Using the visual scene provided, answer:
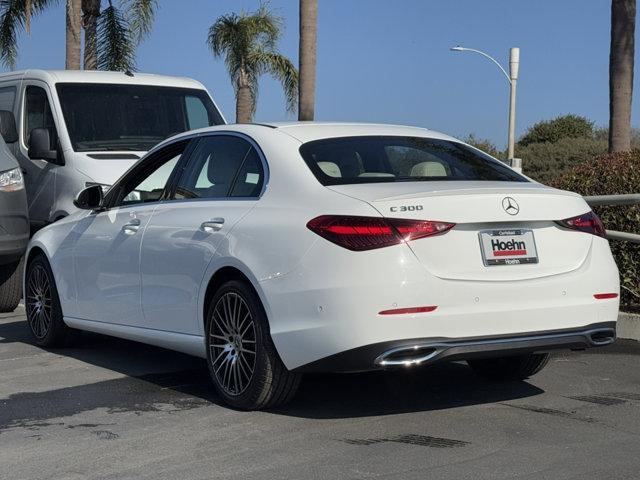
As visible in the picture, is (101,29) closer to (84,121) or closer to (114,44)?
(114,44)

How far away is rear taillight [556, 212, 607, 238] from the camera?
242 inches

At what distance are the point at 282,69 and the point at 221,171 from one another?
30964mm

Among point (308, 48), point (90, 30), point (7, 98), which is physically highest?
point (90, 30)

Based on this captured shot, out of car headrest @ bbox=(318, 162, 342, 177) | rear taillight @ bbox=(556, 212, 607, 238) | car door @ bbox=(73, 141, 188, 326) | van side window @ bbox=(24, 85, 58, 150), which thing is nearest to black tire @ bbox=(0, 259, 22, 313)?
van side window @ bbox=(24, 85, 58, 150)

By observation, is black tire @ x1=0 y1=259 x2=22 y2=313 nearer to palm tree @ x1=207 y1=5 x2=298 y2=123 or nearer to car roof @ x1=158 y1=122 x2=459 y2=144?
car roof @ x1=158 y1=122 x2=459 y2=144

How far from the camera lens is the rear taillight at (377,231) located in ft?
18.7

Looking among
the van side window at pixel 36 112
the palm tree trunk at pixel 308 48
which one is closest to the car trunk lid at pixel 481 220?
the van side window at pixel 36 112

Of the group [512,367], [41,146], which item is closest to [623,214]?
[512,367]

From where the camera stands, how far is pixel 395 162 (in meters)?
6.65

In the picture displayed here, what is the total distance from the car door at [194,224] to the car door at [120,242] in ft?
0.61

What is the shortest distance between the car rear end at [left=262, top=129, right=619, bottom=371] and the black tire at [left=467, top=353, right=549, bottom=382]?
3.20ft

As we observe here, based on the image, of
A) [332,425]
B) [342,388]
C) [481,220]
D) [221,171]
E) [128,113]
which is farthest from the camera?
[128,113]

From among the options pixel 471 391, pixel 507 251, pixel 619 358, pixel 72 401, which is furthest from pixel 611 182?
pixel 72 401

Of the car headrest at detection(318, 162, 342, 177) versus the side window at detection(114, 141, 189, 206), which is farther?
the side window at detection(114, 141, 189, 206)
